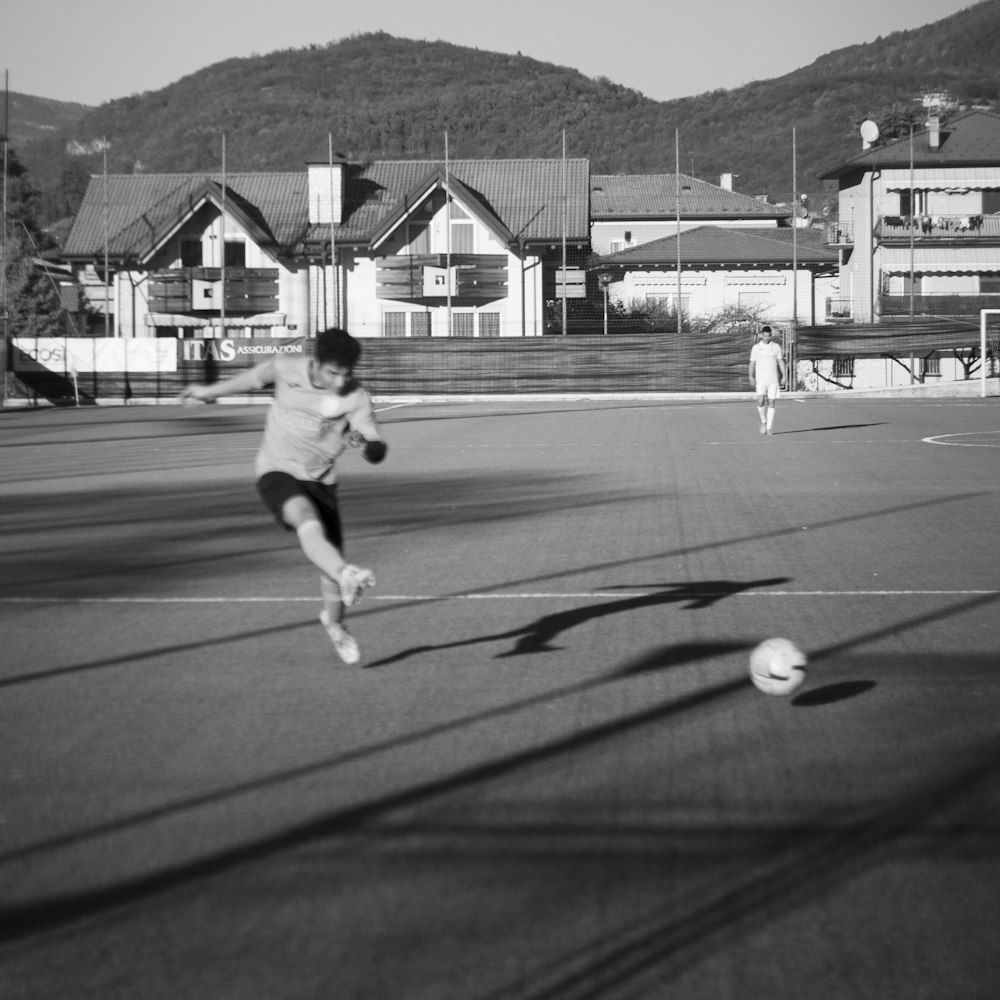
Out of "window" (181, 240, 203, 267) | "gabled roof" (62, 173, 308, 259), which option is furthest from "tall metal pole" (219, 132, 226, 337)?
"window" (181, 240, 203, 267)

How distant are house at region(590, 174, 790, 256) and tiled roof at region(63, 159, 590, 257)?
128ft

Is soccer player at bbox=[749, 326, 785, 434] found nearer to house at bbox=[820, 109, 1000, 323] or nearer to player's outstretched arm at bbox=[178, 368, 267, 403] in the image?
player's outstretched arm at bbox=[178, 368, 267, 403]

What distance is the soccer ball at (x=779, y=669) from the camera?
6.43 metres

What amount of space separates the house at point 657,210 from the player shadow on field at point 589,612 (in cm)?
8849

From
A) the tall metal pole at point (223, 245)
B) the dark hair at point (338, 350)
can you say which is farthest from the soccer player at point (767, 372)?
the tall metal pole at point (223, 245)

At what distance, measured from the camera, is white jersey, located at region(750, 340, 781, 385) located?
83.3 ft

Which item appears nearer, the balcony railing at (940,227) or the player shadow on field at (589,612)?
the player shadow on field at (589,612)

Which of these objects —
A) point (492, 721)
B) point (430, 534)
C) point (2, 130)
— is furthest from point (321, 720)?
point (2, 130)

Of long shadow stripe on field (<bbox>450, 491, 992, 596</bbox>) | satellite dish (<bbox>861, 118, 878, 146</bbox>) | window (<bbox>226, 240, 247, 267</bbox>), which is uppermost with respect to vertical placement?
satellite dish (<bbox>861, 118, 878, 146</bbox>)

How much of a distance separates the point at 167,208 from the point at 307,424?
5192 centimetres

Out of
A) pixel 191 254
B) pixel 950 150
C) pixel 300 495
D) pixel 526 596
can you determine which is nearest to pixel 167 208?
pixel 191 254

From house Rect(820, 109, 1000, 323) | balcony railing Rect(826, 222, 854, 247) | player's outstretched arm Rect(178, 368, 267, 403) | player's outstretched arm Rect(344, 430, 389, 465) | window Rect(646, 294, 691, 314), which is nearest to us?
player's outstretched arm Rect(344, 430, 389, 465)

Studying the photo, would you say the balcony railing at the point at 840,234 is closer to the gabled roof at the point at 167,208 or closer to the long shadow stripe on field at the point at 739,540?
the gabled roof at the point at 167,208

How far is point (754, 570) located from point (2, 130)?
151 feet
